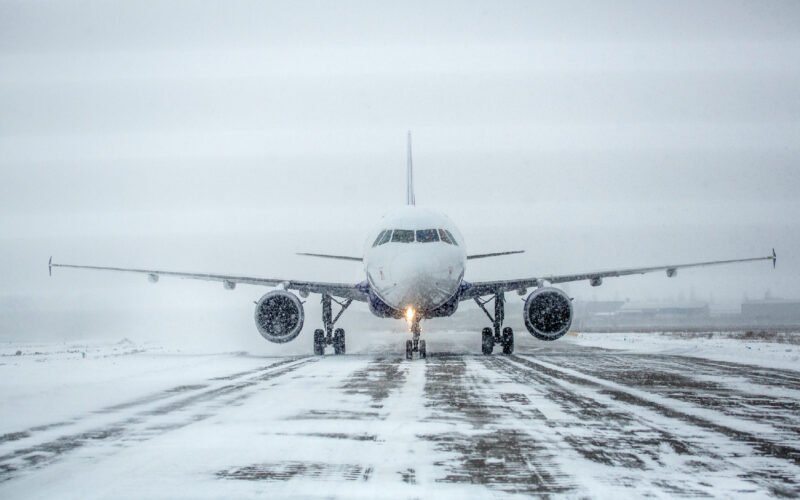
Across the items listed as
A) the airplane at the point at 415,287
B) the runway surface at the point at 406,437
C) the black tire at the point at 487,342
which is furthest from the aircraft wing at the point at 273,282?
the runway surface at the point at 406,437

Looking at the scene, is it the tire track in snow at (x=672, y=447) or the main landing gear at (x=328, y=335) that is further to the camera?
the main landing gear at (x=328, y=335)

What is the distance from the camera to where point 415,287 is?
20609 millimetres

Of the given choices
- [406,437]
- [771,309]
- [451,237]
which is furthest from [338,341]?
[771,309]

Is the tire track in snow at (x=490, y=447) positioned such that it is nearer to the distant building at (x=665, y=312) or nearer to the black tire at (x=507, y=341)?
the black tire at (x=507, y=341)

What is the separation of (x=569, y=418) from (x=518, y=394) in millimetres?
2822

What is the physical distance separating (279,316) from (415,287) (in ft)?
17.4

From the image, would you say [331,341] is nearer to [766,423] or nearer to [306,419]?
[306,419]

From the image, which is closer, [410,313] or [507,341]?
[410,313]

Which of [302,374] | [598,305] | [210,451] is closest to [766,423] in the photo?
[210,451]

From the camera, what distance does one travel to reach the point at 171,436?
27.1 feet

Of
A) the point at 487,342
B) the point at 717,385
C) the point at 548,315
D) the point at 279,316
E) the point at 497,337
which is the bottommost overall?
the point at 717,385

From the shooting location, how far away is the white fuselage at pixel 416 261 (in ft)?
67.6

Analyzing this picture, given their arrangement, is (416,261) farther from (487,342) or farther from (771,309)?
(771,309)

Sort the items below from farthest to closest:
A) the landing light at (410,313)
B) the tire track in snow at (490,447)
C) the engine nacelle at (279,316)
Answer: the engine nacelle at (279,316)
the landing light at (410,313)
the tire track in snow at (490,447)
